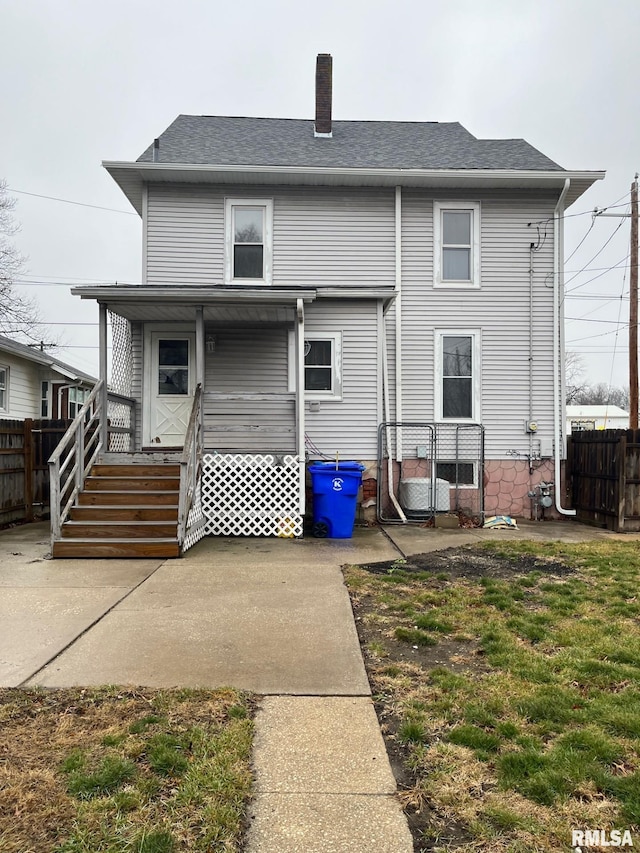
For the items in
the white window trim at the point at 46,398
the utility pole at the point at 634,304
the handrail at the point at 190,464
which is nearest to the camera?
the handrail at the point at 190,464

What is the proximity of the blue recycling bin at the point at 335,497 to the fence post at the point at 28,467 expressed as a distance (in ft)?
16.8

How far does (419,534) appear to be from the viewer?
8.48m

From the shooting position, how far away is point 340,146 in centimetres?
1140

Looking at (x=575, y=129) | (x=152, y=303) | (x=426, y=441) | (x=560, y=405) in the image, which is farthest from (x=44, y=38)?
(x=575, y=129)

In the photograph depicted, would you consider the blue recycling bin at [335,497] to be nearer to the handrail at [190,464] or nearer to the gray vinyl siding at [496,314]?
the handrail at [190,464]

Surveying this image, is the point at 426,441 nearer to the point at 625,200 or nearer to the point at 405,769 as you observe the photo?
the point at 405,769

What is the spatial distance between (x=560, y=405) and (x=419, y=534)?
4.28 meters

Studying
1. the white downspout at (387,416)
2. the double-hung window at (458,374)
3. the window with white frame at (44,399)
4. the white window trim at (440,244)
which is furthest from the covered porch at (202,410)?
the window with white frame at (44,399)

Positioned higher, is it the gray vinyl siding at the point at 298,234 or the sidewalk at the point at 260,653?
the gray vinyl siding at the point at 298,234

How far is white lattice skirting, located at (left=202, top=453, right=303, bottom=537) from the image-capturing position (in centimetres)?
810

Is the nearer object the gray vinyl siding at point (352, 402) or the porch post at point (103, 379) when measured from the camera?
the porch post at point (103, 379)

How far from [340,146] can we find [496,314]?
4820 millimetres

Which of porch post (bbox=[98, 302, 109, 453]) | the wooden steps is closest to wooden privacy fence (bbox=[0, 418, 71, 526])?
porch post (bbox=[98, 302, 109, 453])

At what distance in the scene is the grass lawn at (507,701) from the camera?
2043 millimetres
